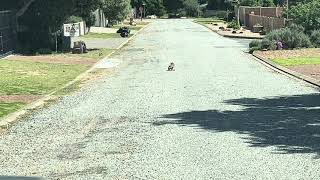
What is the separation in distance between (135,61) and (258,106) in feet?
58.0

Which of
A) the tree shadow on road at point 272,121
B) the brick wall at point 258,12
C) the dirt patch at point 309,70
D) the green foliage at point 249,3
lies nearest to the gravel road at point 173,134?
the tree shadow on road at point 272,121

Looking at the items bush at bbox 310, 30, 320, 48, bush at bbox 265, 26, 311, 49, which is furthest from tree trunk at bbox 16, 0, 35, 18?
bush at bbox 310, 30, 320, 48

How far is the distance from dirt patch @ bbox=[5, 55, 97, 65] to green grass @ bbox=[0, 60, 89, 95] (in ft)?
5.69

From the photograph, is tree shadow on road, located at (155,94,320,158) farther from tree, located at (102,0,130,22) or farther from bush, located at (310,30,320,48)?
tree, located at (102,0,130,22)

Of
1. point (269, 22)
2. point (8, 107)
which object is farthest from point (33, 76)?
point (269, 22)

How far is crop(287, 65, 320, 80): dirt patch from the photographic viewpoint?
22.6 metres

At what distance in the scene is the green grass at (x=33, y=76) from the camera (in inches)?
752

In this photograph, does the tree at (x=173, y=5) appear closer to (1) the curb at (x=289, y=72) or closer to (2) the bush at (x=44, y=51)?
(2) the bush at (x=44, y=51)

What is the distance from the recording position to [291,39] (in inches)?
1486

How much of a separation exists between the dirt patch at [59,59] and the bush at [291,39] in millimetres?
13023

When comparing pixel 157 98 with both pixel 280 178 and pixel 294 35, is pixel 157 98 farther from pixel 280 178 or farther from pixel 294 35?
pixel 294 35

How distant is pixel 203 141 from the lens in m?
10.4

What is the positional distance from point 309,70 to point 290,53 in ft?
31.5

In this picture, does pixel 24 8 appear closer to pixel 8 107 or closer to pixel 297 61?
pixel 297 61
